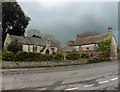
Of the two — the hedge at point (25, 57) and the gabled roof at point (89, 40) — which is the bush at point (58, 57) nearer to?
the hedge at point (25, 57)

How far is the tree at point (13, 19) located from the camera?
59.2 metres

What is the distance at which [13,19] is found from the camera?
60812 millimetres

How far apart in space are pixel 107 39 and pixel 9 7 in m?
25.4

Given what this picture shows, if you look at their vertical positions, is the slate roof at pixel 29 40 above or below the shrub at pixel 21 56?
above

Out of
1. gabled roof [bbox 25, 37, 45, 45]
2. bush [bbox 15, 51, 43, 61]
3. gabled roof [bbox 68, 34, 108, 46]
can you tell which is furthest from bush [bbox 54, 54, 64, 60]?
gabled roof [bbox 25, 37, 45, 45]

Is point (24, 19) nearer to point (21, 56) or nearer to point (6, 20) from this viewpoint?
point (6, 20)

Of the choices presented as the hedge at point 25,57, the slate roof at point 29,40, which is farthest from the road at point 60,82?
the slate roof at point 29,40

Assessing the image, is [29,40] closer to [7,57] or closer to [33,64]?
[7,57]

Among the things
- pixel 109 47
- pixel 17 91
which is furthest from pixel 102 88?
pixel 109 47

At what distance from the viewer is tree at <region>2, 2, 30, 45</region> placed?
194 ft

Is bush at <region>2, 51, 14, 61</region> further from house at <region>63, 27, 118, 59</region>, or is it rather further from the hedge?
house at <region>63, 27, 118, 59</region>

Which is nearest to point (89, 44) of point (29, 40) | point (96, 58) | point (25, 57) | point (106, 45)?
point (106, 45)

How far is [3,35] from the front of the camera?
61.8 m

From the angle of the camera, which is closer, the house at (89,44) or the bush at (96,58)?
the bush at (96,58)
